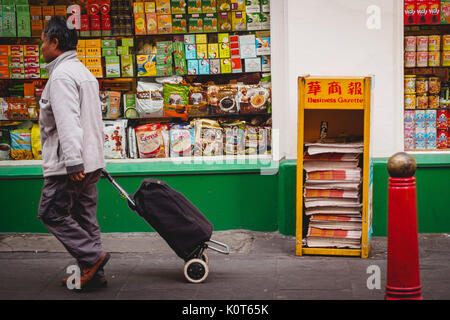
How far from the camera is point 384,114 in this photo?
237 inches

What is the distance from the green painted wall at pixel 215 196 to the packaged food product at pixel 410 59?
95cm

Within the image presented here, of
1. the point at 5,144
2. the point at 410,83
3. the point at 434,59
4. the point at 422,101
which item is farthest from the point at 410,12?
the point at 5,144

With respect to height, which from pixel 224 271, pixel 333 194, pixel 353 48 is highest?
pixel 353 48

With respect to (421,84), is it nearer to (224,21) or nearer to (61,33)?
(224,21)

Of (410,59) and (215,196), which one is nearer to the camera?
(215,196)

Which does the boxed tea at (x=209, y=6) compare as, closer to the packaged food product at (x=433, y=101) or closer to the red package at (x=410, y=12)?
the red package at (x=410, y=12)

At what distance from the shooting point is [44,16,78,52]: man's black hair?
4.48 metres

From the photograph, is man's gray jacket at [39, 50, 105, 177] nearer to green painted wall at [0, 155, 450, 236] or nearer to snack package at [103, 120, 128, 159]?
green painted wall at [0, 155, 450, 236]

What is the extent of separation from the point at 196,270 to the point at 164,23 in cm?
309

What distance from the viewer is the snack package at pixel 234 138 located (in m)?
6.69

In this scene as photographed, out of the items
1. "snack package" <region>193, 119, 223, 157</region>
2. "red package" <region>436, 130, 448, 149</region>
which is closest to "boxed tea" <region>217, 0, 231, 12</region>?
"snack package" <region>193, 119, 223, 157</region>

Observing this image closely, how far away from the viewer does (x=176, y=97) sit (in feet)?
22.1

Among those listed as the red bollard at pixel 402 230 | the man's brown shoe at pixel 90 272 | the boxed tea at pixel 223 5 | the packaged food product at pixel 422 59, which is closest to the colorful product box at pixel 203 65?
the boxed tea at pixel 223 5
